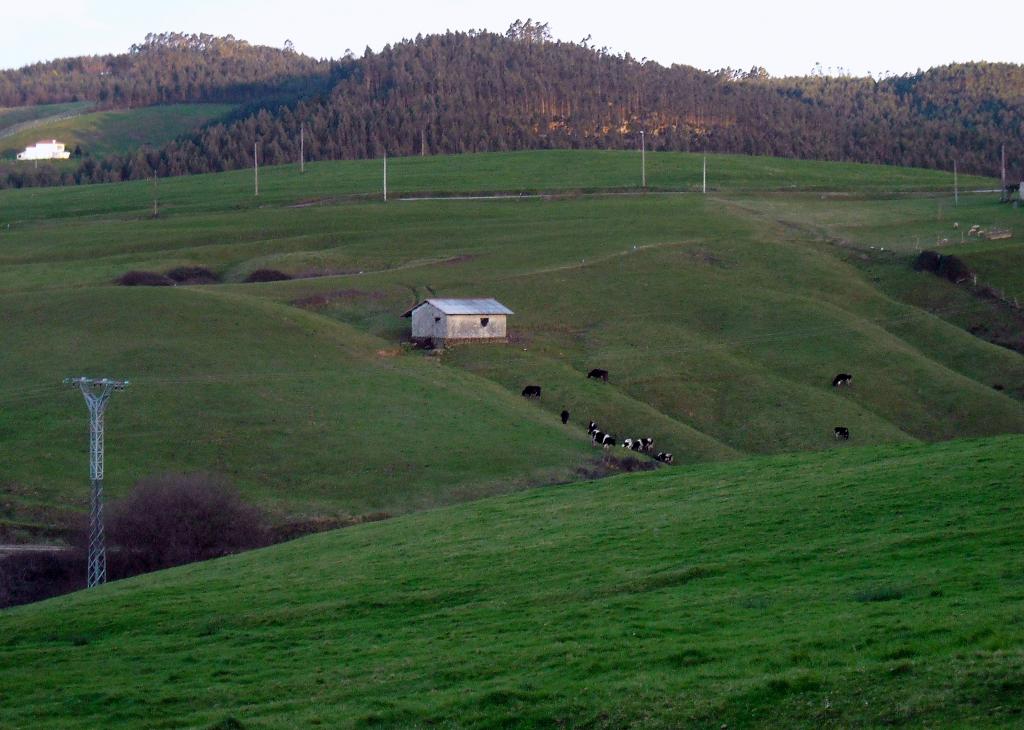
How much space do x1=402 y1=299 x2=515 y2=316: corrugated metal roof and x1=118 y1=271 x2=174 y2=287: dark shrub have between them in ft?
88.4

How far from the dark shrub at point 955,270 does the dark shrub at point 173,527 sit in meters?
62.7

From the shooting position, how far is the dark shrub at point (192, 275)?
95.5 metres

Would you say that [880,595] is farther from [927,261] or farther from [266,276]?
[266,276]

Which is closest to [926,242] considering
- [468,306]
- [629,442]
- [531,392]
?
[468,306]

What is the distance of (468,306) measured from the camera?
72688 millimetres

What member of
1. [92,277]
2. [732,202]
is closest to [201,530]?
[92,277]

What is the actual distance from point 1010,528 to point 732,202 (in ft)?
352

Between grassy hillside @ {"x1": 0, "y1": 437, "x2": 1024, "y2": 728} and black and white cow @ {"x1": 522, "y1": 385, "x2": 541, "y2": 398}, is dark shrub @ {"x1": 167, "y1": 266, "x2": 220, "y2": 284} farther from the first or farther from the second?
grassy hillside @ {"x1": 0, "y1": 437, "x2": 1024, "y2": 728}

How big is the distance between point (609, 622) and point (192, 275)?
267ft

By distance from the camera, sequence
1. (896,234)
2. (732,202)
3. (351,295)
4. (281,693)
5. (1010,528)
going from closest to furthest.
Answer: (281,693), (1010,528), (351,295), (896,234), (732,202)

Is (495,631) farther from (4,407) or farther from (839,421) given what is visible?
(839,421)

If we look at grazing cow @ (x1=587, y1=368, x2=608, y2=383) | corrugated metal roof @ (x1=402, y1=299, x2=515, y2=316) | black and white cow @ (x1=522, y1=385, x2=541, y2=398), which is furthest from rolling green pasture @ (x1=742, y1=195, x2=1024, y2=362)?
black and white cow @ (x1=522, y1=385, x2=541, y2=398)

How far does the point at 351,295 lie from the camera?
274 feet

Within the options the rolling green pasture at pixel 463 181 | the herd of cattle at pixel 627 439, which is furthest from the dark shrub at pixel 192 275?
the herd of cattle at pixel 627 439
